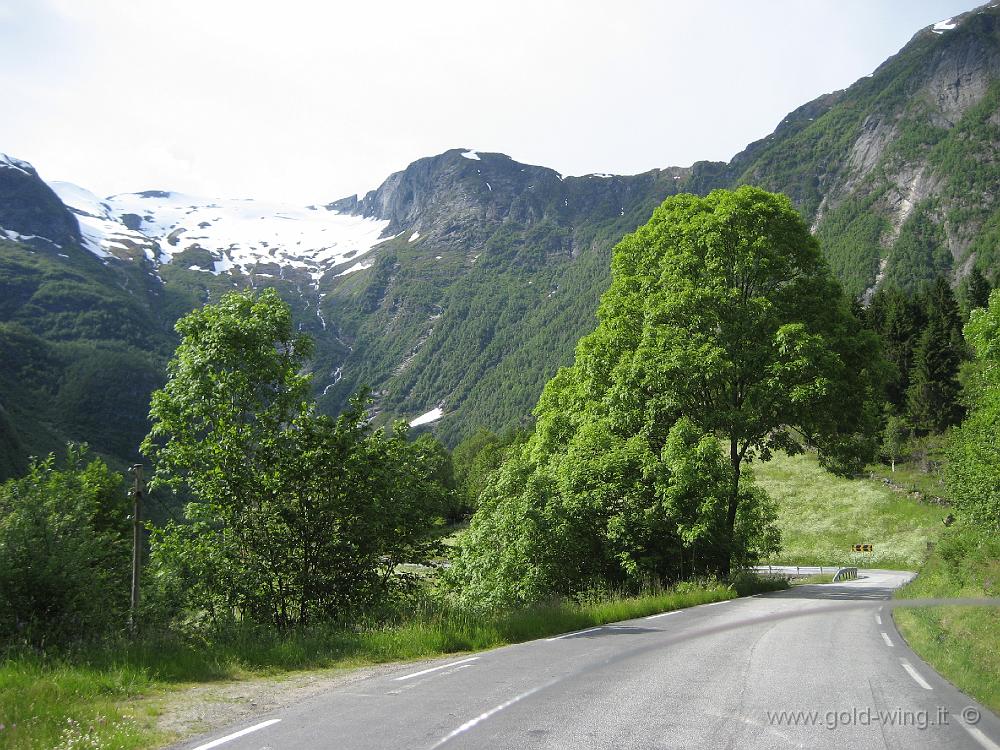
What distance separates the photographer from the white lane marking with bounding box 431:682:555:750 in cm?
678

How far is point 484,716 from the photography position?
7.56 meters

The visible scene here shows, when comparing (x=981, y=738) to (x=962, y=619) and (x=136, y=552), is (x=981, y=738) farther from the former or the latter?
(x=136, y=552)

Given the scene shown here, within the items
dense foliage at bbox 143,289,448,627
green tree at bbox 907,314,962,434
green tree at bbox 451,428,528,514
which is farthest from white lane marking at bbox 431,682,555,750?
green tree at bbox 451,428,528,514

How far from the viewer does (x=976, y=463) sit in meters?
28.0

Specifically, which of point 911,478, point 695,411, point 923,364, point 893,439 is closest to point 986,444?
point 695,411

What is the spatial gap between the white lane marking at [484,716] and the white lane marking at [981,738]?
14.9ft

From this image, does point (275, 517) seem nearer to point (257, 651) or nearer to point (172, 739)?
point (257, 651)

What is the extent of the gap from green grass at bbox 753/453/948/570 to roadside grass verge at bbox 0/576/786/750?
112 feet

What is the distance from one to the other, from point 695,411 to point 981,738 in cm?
1586

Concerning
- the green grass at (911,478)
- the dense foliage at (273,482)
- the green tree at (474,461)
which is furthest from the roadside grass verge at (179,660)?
the green tree at (474,461)

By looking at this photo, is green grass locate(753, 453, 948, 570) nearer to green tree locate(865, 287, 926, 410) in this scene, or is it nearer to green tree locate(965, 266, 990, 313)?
green tree locate(865, 287, 926, 410)

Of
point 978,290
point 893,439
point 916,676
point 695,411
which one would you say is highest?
point 978,290

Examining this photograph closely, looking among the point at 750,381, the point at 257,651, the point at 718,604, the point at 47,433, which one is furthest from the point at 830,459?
the point at 47,433

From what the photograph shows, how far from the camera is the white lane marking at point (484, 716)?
267 inches
